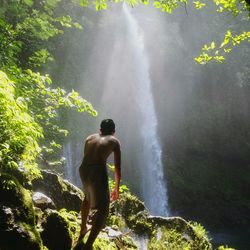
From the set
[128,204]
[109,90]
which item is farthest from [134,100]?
[128,204]

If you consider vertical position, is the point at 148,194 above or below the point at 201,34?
below

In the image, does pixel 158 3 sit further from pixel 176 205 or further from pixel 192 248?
pixel 176 205

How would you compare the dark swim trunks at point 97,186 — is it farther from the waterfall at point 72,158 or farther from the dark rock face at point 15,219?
the waterfall at point 72,158

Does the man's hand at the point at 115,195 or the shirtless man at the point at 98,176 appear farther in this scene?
the man's hand at the point at 115,195

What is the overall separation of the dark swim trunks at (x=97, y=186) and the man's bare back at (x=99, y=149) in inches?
3.0

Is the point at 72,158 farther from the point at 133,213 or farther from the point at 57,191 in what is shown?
the point at 57,191

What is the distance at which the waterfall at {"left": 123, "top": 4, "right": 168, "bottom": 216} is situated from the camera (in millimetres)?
27375

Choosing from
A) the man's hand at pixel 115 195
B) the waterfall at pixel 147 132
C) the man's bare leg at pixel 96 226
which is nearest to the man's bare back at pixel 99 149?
the man's hand at pixel 115 195

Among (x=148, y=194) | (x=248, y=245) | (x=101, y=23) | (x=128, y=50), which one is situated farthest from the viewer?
(x=128, y=50)

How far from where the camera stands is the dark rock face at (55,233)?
11.9ft

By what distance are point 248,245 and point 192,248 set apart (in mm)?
16118

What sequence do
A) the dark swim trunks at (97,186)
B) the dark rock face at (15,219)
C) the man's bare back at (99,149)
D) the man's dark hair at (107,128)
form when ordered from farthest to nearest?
1. the man's dark hair at (107,128)
2. the man's bare back at (99,149)
3. the dark swim trunks at (97,186)
4. the dark rock face at (15,219)

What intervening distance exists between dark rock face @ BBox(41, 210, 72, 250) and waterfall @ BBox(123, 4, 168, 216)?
76.4 feet

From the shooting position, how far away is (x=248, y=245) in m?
20.1
